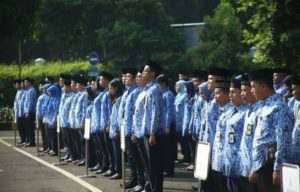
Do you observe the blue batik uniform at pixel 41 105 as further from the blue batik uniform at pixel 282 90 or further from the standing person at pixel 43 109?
the blue batik uniform at pixel 282 90

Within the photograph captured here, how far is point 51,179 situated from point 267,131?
819 cm

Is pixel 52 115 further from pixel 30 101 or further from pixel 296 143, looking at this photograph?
pixel 296 143

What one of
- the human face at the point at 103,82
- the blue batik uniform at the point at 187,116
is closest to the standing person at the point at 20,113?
the human face at the point at 103,82

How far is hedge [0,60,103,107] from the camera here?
41.9 meters

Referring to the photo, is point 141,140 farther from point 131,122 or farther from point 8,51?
point 8,51

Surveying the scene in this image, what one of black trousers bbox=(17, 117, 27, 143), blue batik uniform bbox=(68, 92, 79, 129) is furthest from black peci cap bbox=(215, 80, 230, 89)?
black trousers bbox=(17, 117, 27, 143)

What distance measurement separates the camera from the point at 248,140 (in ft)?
28.3

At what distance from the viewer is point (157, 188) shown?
494 inches

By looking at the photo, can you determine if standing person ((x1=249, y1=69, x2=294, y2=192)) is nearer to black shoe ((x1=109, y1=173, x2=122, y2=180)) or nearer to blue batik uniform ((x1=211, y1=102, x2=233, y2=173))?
blue batik uniform ((x1=211, y1=102, x2=233, y2=173))

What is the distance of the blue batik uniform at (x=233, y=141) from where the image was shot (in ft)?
29.7

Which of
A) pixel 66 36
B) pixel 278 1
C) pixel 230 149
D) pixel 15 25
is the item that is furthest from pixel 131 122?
pixel 66 36

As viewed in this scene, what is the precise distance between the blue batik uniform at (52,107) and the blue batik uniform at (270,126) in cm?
1373

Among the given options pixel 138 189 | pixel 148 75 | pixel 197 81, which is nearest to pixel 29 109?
pixel 197 81

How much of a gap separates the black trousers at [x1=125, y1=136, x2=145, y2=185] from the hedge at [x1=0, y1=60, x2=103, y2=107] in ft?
93.3
